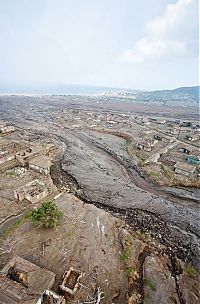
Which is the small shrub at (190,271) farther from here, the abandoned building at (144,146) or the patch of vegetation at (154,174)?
the abandoned building at (144,146)

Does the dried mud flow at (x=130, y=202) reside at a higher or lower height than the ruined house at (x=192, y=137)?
lower

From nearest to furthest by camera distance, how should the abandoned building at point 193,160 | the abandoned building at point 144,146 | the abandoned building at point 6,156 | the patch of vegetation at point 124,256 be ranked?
1. the patch of vegetation at point 124,256
2. the abandoned building at point 6,156
3. the abandoned building at point 193,160
4. the abandoned building at point 144,146

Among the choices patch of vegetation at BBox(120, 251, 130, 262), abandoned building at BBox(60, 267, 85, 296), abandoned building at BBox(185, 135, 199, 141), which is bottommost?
patch of vegetation at BBox(120, 251, 130, 262)

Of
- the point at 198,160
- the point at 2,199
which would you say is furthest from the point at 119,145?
the point at 2,199

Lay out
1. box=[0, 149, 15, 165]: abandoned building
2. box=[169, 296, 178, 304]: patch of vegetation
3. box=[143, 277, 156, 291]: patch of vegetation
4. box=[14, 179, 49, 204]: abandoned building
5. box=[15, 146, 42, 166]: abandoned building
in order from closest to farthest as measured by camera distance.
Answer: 1. box=[169, 296, 178, 304]: patch of vegetation
2. box=[143, 277, 156, 291]: patch of vegetation
3. box=[14, 179, 49, 204]: abandoned building
4. box=[0, 149, 15, 165]: abandoned building
5. box=[15, 146, 42, 166]: abandoned building


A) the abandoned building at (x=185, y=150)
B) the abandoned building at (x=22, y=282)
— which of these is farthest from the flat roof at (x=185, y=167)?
the abandoned building at (x=22, y=282)

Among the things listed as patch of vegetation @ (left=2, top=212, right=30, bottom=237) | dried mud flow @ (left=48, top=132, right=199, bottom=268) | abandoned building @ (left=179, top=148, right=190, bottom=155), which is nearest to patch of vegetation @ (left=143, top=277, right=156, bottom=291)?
dried mud flow @ (left=48, top=132, right=199, bottom=268)

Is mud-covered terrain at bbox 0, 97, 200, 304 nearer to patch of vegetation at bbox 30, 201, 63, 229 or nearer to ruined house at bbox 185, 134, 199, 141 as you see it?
patch of vegetation at bbox 30, 201, 63, 229

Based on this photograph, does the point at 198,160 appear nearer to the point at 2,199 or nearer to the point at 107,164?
the point at 107,164
